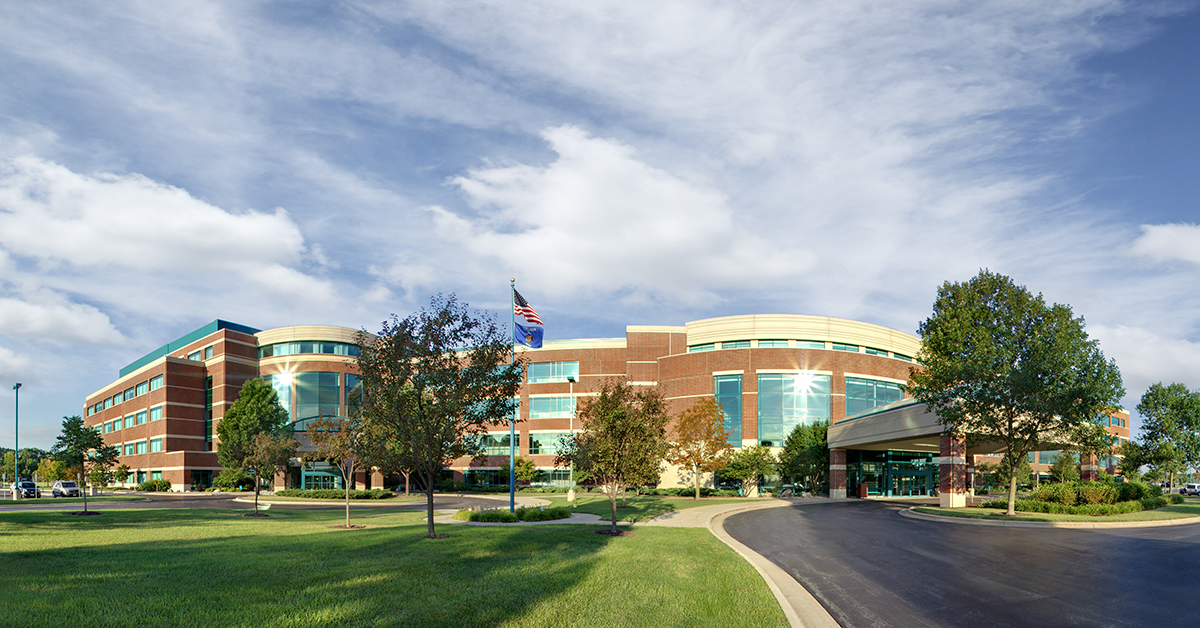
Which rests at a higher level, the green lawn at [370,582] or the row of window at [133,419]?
the green lawn at [370,582]

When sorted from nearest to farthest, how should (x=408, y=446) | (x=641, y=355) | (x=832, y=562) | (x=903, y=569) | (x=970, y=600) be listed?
(x=970, y=600), (x=903, y=569), (x=832, y=562), (x=408, y=446), (x=641, y=355)

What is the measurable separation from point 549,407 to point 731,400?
2020 centimetres

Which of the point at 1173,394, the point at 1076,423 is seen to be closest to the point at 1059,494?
the point at 1076,423

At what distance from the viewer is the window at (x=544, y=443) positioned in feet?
238

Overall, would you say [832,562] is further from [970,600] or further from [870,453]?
[870,453]

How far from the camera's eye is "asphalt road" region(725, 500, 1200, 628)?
11.4 m

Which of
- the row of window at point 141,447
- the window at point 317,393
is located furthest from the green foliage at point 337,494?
the row of window at point 141,447

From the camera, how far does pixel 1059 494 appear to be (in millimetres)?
33906

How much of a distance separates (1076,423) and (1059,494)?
3.69 m

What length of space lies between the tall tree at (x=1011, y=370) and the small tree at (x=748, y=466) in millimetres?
16206

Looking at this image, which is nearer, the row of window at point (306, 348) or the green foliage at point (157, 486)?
the green foliage at point (157, 486)

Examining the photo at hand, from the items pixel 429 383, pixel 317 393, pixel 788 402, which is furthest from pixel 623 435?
pixel 317 393

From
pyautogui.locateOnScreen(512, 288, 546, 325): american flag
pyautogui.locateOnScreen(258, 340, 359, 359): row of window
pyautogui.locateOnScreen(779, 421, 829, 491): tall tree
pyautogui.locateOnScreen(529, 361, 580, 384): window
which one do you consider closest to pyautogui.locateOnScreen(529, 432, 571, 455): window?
pyautogui.locateOnScreen(529, 361, 580, 384): window

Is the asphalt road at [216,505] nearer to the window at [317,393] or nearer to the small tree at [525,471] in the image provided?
the small tree at [525,471]
